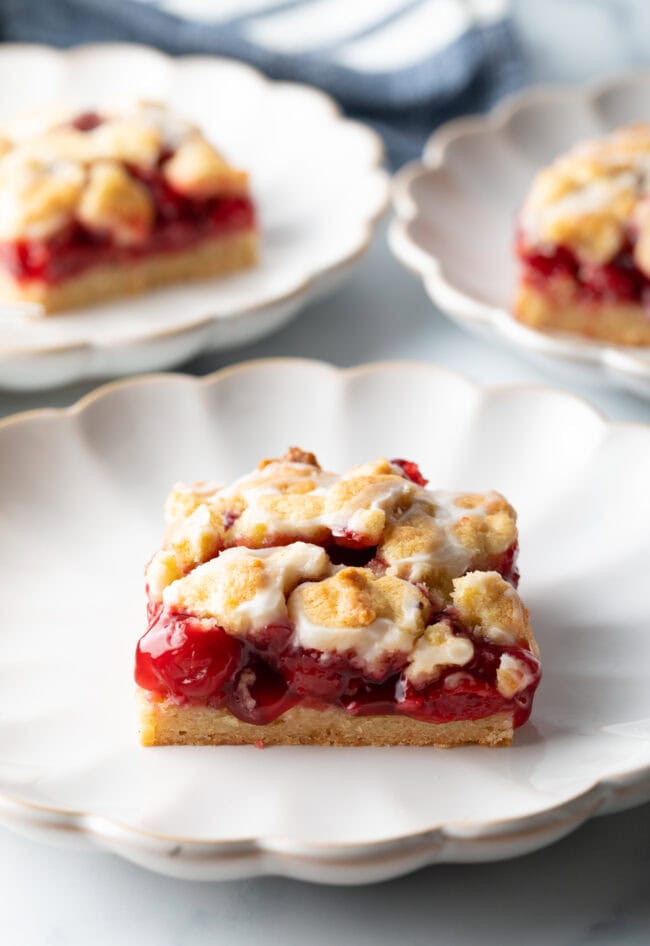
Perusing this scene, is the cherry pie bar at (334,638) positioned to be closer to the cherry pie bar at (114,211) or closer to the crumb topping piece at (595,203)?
the crumb topping piece at (595,203)

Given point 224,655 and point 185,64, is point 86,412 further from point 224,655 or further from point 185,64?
point 185,64

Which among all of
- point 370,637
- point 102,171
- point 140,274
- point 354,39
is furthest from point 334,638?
point 354,39

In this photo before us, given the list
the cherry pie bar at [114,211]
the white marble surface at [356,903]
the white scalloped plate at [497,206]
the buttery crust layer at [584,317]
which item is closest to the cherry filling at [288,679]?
the white marble surface at [356,903]

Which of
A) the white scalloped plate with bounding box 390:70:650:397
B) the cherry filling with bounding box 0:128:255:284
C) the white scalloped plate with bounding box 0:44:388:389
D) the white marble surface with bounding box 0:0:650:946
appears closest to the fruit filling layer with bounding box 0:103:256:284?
the cherry filling with bounding box 0:128:255:284

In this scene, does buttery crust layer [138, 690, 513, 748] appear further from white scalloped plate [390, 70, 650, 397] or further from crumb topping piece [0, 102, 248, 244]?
crumb topping piece [0, 102, 248, 244]

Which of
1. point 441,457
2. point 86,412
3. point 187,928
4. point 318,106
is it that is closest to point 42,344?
point 86,412

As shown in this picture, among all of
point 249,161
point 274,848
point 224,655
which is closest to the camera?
point 274,848

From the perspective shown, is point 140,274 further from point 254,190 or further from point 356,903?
point 356,903
